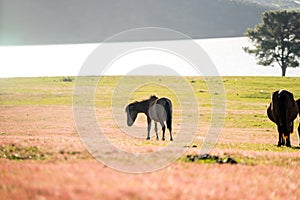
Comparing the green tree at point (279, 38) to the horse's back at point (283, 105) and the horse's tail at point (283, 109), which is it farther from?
the horse's tail at point (283, 109)

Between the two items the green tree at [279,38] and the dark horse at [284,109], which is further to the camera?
the green tree at [279,38]

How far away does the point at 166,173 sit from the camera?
10.4m

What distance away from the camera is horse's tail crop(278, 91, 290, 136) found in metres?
26.3

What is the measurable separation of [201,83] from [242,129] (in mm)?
41668

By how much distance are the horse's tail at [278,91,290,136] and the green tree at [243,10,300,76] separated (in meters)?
86.5

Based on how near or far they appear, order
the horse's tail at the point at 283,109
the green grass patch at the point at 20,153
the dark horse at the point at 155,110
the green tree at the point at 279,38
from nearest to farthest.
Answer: the green grass patch at the point at 20,153 < the horse's tail at the point at 283,109 < the dark horse at the point at 155,110 < the green tree at the point at 279,38

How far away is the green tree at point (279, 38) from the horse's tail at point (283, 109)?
86.5 metres

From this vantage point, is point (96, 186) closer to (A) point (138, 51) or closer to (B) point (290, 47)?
(A) point (138, 51)

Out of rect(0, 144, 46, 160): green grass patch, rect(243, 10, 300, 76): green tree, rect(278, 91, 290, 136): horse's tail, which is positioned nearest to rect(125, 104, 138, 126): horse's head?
rect(278, 91, 290, 136): horse's tail

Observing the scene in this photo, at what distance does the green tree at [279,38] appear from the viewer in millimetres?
108938

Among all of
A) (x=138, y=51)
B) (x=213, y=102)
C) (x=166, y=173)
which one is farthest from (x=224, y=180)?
(x=213, y=102)

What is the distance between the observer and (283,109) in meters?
26.3

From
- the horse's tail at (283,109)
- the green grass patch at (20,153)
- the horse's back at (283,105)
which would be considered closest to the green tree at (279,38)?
the horse's back at (283,105)

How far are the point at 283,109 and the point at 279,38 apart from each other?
290ft
